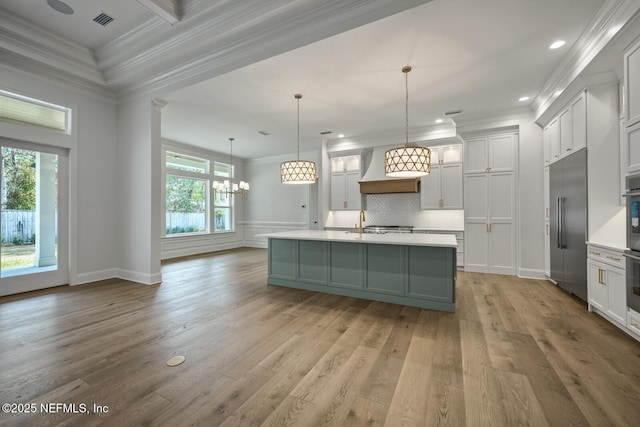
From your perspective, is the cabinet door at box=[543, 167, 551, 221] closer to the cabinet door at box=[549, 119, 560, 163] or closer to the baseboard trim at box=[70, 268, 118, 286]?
the cabinet door at box=[549, 119, 560, 163]

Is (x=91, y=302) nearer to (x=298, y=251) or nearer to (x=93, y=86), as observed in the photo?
(x=298, y=251)

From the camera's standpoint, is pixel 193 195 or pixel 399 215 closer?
pixel 399 215

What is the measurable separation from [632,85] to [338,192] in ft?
16.9

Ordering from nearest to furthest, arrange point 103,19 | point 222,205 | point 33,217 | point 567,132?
point 103,19
point 567,132
point 33,217
point 222,205

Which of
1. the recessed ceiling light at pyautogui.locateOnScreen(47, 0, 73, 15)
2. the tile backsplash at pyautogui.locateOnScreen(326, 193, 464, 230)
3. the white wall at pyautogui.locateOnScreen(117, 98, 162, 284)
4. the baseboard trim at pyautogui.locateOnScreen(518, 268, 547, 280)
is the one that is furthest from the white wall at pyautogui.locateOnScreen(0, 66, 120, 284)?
the baseboard trim at pyautogui.locateOnScreen(518, 268, 547, 280)

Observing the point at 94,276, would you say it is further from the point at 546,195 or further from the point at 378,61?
the point at 546,195

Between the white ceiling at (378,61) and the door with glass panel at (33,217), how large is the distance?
1593 mm

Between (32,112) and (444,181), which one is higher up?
(32,112)

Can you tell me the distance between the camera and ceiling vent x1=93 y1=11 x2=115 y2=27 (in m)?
3.14

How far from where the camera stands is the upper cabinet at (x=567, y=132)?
10.9 ft

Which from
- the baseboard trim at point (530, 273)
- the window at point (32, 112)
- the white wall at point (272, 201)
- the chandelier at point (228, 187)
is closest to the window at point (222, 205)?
the chandelier at point (228, 187)

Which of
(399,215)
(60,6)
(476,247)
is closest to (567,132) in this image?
(476,247)

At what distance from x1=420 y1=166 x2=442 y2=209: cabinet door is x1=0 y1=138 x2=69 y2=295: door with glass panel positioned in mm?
6553

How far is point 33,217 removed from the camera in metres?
3.92
